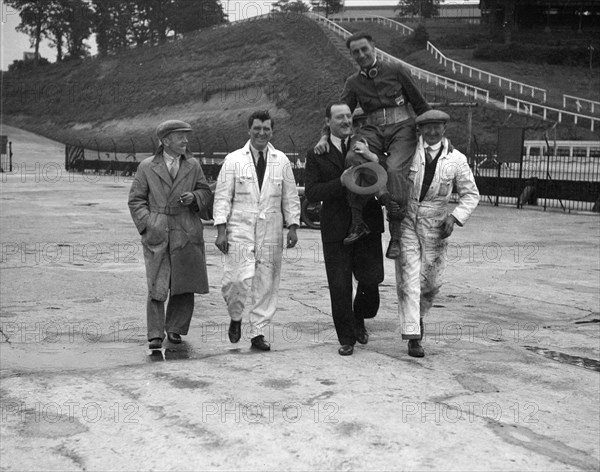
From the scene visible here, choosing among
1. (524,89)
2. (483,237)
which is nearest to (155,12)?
(524,89)

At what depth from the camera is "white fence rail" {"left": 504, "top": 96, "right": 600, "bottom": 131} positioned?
4144cm

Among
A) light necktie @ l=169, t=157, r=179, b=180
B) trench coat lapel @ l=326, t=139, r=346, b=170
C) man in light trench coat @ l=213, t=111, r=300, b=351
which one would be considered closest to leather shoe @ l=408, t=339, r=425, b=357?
man in light trench coat @ l=213, t=111, r=300, b=351

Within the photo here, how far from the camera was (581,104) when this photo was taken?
46.9 m

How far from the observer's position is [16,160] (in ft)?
171

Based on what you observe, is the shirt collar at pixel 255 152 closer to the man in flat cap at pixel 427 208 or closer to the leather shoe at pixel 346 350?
the man in flat cap at pixel 427 208

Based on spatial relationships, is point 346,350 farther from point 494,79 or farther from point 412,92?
point 494,79

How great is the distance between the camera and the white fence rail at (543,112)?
41.4 metres

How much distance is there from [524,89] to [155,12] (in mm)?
60009

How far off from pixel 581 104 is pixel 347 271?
43.1 metres

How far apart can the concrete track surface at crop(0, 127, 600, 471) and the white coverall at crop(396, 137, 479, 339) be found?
0.55 m

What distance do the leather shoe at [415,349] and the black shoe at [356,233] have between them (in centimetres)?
94

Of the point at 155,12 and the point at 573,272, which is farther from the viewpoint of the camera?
the point at 155,12

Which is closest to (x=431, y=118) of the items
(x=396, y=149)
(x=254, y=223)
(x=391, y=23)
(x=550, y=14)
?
(x=396, y=149)

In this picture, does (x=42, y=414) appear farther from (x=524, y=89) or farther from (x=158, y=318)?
(x=524, y=89)
